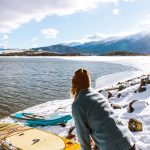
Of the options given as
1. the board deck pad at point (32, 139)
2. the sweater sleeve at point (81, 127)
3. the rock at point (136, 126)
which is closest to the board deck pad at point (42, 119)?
the board deck pad at point (32, 139)

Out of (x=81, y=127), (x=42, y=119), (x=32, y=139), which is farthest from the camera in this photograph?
(x=42, y=119)

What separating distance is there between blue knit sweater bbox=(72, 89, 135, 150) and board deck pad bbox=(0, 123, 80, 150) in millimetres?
4761

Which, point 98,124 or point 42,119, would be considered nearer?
point 98,124

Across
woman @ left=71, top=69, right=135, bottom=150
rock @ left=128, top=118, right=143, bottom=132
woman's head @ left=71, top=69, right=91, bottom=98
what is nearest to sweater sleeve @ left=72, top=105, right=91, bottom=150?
woman @ left=71, top=69, right=135, bottom=150

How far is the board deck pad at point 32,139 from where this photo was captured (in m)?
9.23

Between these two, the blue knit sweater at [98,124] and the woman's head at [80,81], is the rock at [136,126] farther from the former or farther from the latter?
the woman's head at [80,81]

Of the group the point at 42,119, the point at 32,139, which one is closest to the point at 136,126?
the point at 32,139

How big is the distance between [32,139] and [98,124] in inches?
243

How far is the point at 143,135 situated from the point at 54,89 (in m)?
22.9

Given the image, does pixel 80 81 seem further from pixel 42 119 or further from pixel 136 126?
pixel 42 119

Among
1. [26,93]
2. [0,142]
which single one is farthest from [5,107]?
[0,142]

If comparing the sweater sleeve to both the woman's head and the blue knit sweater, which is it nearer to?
the blue knit sweater

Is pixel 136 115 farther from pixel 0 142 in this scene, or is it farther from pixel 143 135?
pixel 0 142

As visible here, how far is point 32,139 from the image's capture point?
10.0m
